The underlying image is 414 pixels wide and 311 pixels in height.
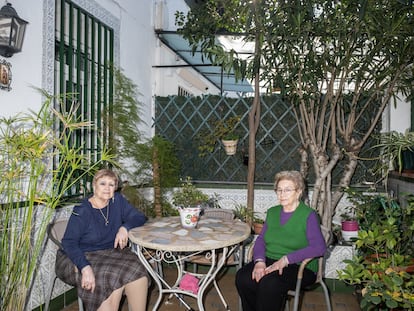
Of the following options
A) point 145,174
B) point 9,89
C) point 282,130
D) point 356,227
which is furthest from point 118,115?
point 356,227

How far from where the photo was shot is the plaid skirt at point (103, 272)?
2.30 m

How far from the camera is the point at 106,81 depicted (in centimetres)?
404

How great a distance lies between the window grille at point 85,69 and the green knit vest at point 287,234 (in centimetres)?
151

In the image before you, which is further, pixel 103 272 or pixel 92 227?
pixel 92 227

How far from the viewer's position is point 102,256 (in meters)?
2.50

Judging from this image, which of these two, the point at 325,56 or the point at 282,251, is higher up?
the point at 325,56

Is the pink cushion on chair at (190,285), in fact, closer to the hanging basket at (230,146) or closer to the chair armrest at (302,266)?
the chair armrest at (302,266)

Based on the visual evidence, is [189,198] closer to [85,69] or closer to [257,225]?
[257,225]

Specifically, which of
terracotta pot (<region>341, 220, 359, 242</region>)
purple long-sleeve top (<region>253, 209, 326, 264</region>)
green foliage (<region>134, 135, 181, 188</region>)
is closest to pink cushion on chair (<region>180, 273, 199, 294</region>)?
purple long-sleeve top (<region>253, 209, 326, 264</region>)

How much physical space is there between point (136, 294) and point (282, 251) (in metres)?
0.93

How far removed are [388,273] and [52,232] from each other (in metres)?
2.03

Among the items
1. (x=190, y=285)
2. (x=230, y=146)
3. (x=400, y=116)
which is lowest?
(x=190, y=285)

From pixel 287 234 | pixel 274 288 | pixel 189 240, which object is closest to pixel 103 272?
pixel 189 240

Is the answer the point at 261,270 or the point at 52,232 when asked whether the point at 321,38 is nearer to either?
the point at 261,270
